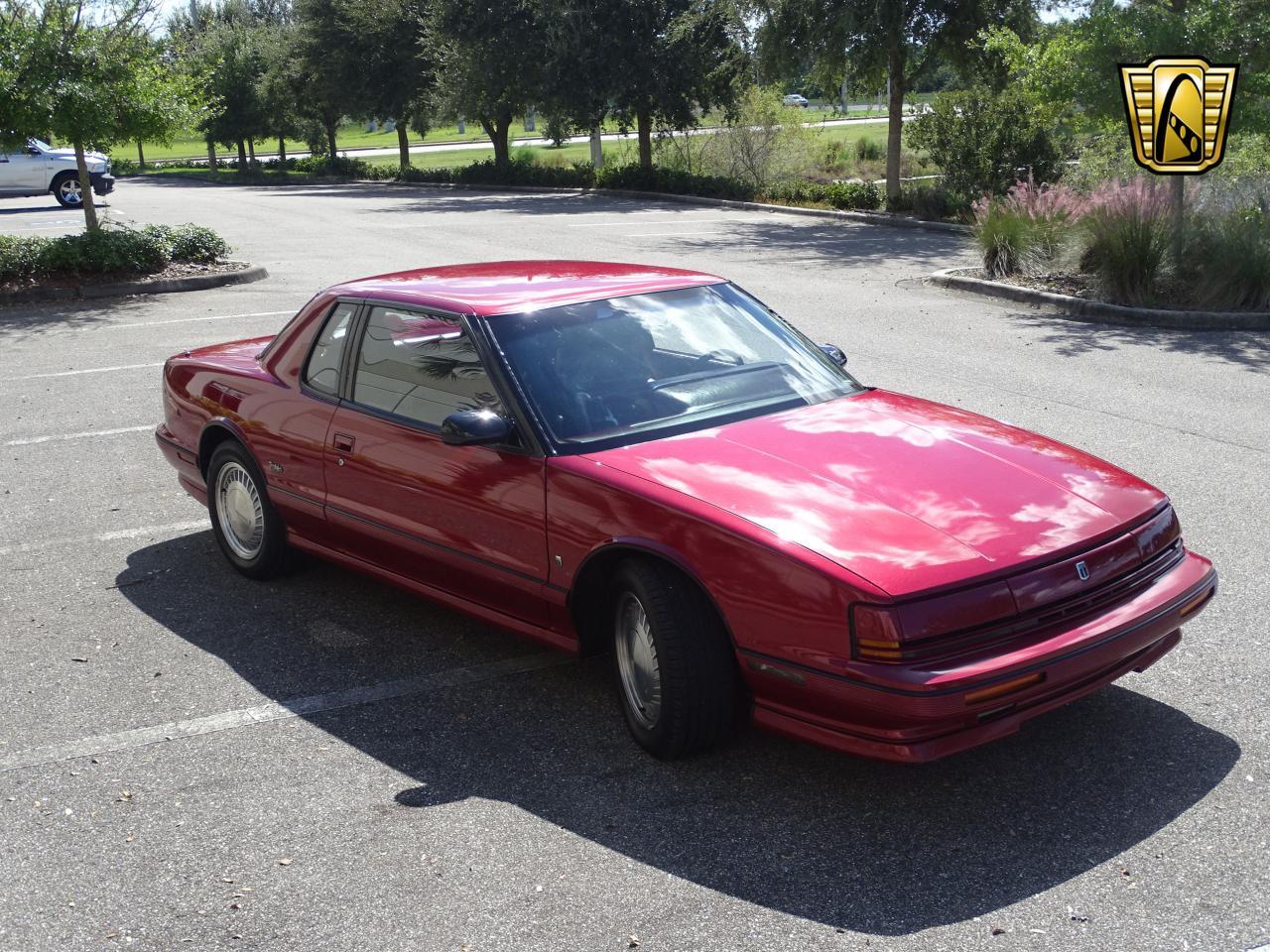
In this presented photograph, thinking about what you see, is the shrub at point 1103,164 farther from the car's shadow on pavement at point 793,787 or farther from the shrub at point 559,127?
the shrub at point 559,127

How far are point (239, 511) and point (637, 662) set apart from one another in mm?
2704

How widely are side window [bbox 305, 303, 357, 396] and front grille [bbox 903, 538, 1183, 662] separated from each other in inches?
116

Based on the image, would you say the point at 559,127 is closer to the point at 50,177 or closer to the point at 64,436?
the point at 50,177

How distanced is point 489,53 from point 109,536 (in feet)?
104

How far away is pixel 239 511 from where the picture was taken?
20.4ft

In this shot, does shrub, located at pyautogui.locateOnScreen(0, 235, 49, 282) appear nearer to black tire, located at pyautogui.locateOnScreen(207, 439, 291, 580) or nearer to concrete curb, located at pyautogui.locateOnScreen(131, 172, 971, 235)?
black tire, located at pyautogui.locateOnScreen(207, 439, 291, 580)

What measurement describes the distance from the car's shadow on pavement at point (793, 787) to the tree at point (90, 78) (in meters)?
12.1

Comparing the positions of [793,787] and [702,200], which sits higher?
[793,787]

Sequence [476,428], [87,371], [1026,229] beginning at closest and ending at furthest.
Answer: [476,428] → [87,371] → [1026,229]

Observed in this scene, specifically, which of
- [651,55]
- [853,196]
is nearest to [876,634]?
[853,196]

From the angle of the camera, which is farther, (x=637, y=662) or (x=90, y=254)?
(x=90, y=254)

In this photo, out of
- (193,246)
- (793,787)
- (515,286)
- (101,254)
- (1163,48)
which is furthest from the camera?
(193,246)

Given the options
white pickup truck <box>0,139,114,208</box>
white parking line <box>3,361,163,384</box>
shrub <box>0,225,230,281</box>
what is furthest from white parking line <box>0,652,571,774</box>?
white pickup truck <box>0,139,114,208</box>

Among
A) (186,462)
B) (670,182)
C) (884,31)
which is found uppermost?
(884,31)
